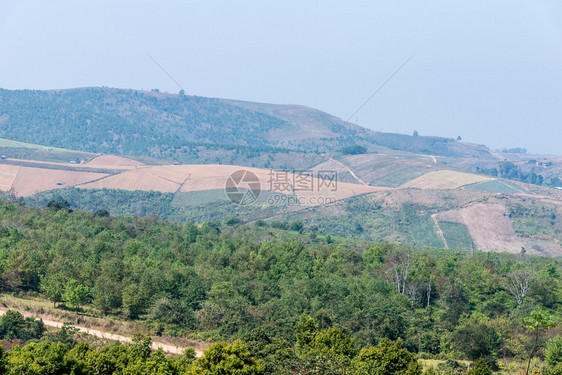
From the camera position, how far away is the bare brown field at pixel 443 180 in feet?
494

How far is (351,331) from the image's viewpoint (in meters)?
50.2

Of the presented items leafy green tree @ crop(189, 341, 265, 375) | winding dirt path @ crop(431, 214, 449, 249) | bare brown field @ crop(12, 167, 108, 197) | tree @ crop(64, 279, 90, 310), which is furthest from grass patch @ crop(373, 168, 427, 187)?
leafy green tree @ crop(189, 341, 265, 375)

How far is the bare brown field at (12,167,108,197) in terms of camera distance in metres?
138

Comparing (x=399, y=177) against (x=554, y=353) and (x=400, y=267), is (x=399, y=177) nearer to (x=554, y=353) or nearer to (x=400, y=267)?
(x=400, y=267)

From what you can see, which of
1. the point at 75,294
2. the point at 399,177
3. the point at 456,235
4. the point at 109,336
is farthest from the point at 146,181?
the point at 109,336

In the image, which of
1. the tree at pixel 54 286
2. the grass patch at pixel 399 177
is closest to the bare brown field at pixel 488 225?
the grass patch at pixel 399 177

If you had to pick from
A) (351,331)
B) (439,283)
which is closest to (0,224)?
(351,331)

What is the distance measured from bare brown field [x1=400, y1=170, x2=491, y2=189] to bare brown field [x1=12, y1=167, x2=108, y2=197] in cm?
8357

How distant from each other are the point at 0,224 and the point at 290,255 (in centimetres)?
3651

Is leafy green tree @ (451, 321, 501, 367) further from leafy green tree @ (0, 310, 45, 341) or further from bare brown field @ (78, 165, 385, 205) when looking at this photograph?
bare brown field @ (78, 165, 385, 205)

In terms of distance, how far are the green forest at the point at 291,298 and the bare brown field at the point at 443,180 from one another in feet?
233

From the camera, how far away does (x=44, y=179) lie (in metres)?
147

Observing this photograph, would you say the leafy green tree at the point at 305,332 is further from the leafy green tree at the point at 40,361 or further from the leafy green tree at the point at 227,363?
the leafy green tree at the point at 40,361

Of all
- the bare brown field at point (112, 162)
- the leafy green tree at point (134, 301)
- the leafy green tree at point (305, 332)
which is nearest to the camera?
the leafy green tree at point (305, 332)
